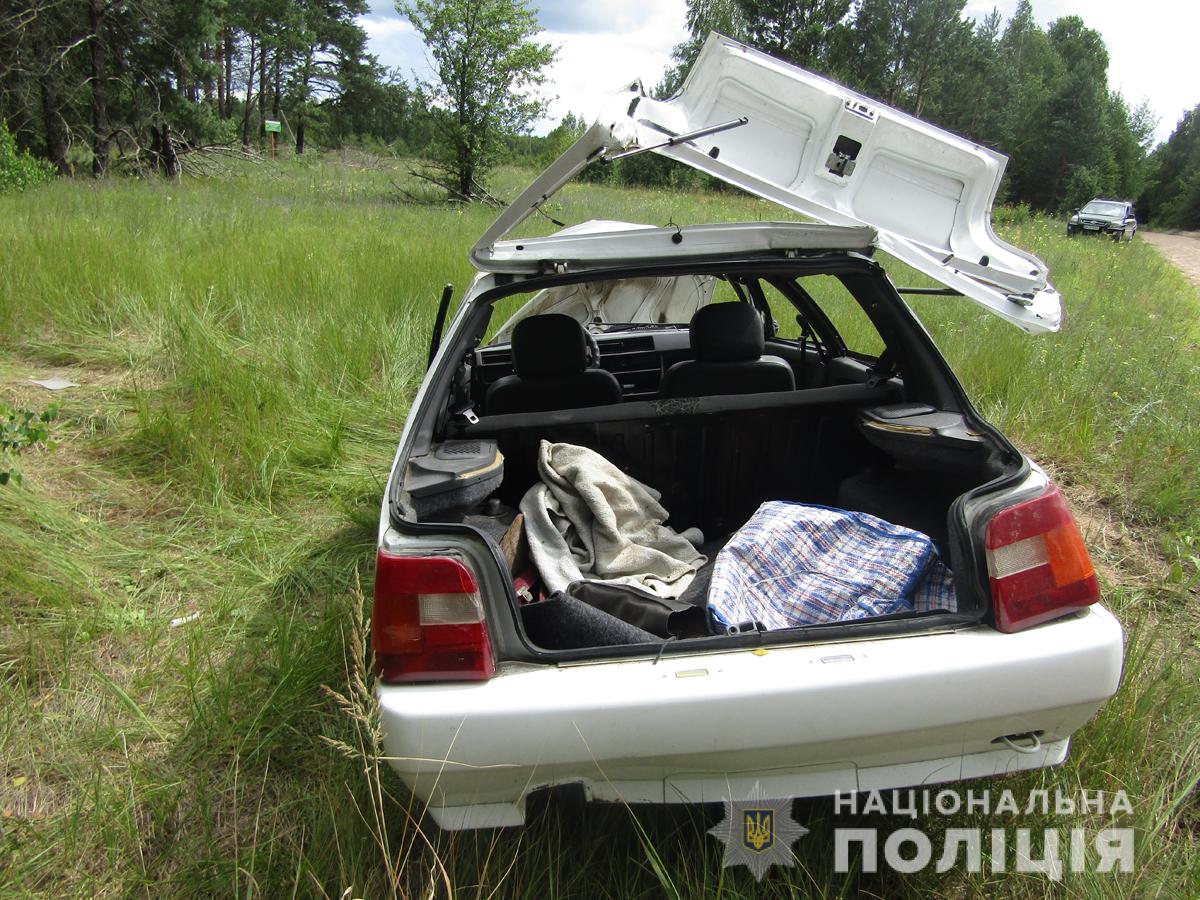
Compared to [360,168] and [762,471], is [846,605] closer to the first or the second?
[762,471]

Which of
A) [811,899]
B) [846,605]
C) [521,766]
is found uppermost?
[846,605]

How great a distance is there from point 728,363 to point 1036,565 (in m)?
1.44

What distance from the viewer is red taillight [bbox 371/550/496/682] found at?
→ 1459 millimetres

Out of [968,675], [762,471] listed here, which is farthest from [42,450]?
[968,675]

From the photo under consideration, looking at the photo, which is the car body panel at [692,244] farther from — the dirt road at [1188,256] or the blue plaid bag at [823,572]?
the dirt road at [1188,256]

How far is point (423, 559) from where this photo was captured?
1.49 meters

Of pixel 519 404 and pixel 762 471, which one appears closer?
pixel 762 471

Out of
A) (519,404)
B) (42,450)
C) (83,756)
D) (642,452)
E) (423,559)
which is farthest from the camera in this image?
(42,450)

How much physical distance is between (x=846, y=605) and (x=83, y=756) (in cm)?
219

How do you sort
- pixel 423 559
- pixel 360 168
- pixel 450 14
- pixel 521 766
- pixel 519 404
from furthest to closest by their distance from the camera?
pixel 360 168 → pixel 450 14 → pixel 519 404 → pixel 423 559 → pixel 521 766

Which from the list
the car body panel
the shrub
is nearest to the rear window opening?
the car body panel

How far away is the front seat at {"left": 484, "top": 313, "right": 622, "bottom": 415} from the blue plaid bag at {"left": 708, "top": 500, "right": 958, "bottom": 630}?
3.07 ft

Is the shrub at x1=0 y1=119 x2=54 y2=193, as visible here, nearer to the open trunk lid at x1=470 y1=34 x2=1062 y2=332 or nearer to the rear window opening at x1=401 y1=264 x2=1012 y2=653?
the rear window opening at x1=401 y1=264 x2=1012 y2=653

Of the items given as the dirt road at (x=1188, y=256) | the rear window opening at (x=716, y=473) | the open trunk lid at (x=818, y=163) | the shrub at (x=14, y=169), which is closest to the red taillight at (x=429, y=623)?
the rear window opening at (x=716, y=473)
